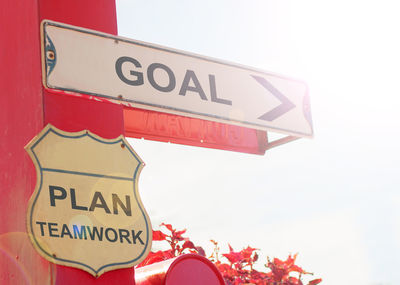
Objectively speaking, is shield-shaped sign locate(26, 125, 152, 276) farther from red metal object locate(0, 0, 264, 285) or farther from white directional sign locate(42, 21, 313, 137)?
white directional sign locate(42, 21, 313, 137)

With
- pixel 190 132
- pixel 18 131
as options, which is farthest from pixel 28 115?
pixel 190 132

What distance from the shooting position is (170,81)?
2.70m

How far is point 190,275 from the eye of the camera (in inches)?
118

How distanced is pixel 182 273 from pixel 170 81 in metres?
0.95

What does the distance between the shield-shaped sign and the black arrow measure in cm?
69

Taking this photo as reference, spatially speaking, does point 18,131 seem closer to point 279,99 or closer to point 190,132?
point 279,99

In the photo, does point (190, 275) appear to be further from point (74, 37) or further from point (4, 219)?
point (74, 37)

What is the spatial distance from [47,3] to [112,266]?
132 centimetres

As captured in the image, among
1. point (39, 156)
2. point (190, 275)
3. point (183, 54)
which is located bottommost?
point (190, 275)

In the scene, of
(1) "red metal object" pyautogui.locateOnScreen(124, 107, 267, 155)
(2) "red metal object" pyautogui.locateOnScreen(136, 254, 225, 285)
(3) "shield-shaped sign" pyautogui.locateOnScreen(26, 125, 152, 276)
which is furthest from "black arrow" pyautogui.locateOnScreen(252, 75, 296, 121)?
(1) "red metal object" pyautogui.locateOnScreen(124, 107, 267, 155)

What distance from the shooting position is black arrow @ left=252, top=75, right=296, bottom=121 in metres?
2.93

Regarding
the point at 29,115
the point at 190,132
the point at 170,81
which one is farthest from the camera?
the point at 190,132

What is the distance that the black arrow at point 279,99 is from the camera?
2.93 m

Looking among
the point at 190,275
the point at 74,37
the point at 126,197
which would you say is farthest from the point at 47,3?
the point at 190,275
